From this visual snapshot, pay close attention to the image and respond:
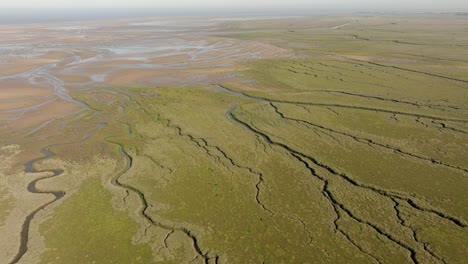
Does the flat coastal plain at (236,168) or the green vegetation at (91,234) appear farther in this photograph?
the flat coastal plain at (236,168)

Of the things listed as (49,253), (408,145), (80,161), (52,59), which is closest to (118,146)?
(80,161)

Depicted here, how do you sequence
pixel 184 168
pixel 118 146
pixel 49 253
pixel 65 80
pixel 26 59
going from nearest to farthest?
pixel 49 253 → pixel 184 168 → pixel 118 146 → pixel 65 80 → pixel 26 59

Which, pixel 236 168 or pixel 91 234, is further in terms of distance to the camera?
pixel 236 168

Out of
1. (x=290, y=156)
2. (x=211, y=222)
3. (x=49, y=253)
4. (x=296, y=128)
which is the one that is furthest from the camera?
(x=296, y=128)

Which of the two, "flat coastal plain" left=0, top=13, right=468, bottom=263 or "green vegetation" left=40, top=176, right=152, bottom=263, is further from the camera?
"flat coastal plain" left=0, top=13, right=468, bottom=263

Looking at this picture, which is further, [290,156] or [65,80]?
[65,80]

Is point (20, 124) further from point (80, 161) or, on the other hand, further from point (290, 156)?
Result: point (290, 156)
